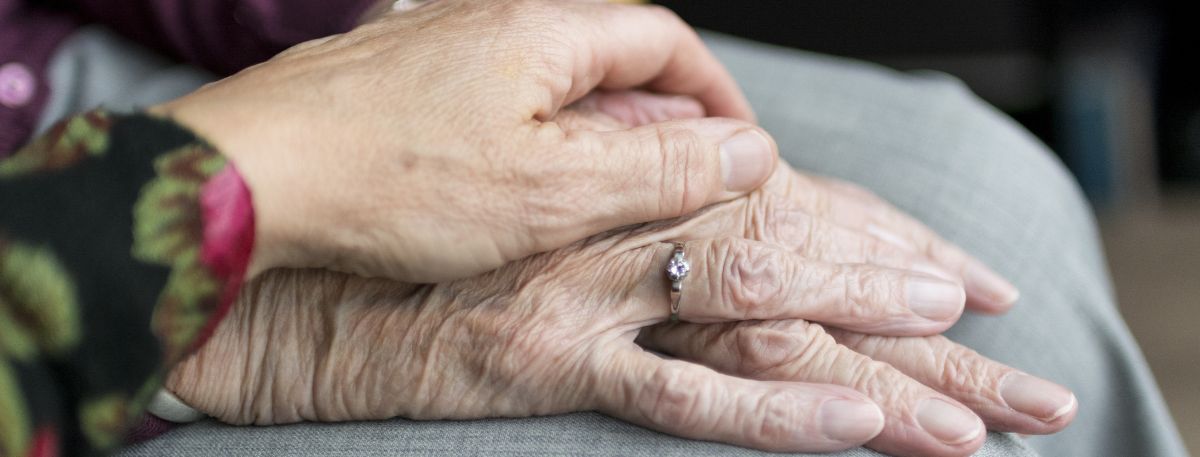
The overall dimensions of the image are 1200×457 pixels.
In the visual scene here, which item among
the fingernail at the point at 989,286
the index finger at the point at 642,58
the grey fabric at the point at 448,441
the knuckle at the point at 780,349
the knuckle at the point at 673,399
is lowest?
the grey fabric at the point at 448,441

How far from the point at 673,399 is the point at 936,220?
0.41 meters

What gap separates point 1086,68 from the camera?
2.04 meters

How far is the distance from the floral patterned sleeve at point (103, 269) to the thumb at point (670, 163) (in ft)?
0.78

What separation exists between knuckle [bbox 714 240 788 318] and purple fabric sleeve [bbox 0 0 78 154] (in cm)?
54

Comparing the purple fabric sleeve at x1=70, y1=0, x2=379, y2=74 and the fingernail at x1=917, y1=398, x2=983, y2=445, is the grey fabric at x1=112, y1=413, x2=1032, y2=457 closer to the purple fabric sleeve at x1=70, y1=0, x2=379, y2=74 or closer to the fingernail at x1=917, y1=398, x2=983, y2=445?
the fingernail at x1=917, y1=398, x2=983, y2=445

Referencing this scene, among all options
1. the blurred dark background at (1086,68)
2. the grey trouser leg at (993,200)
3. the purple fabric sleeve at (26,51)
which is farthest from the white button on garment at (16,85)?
the blurred dark background at (1086,68)

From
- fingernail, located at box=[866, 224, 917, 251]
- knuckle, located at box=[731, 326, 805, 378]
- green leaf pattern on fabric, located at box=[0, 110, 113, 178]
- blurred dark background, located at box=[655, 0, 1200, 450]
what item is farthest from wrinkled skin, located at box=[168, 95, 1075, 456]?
blurred dark background, located at box=[655, 0, 1200, 450]

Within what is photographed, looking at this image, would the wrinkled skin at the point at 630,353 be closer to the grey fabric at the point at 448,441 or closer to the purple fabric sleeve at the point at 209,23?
the grey fabric at the point at 448,441

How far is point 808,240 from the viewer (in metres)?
0.81

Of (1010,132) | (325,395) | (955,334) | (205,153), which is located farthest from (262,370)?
(1010,132)

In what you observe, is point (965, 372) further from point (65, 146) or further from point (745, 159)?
point (65, 146)

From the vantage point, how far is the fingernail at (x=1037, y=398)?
704 millimetres

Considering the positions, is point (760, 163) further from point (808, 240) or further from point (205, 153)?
point (205, 153)

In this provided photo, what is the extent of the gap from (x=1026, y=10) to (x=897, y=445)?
166 centimetres
